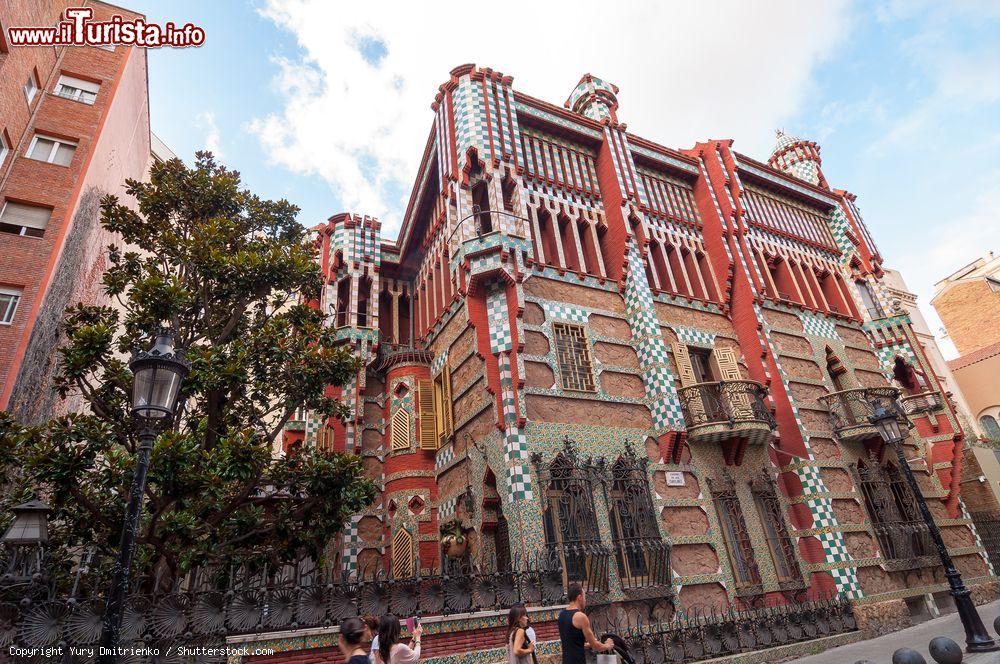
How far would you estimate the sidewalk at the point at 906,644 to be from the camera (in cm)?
977

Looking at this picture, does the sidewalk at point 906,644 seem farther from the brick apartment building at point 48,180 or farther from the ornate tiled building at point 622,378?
the brick apartment building at point 48,180

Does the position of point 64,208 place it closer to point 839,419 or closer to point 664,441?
point 664,441

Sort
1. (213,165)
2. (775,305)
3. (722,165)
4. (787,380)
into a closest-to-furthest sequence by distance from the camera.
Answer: (213,165), (787,380), (775,305), (722,165)

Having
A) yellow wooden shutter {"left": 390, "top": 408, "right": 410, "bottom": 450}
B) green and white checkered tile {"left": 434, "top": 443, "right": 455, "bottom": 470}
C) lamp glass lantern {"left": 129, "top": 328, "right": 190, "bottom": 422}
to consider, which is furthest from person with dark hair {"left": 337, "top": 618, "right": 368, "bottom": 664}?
yellow wooden shutter {"left": 390, "top": 408, "right": 410, "bottom": 450}

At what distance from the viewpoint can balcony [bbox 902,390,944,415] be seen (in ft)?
58.5

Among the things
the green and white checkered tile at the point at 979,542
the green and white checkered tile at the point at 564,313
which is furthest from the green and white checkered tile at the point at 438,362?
the green and white checkered tile at the point at 979,542

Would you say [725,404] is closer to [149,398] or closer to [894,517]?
[894,517]

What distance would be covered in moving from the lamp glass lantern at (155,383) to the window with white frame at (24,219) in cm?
1292

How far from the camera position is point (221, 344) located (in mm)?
10602

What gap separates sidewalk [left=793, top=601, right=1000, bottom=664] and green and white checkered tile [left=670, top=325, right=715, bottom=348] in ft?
26.1

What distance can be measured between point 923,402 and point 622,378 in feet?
37.1

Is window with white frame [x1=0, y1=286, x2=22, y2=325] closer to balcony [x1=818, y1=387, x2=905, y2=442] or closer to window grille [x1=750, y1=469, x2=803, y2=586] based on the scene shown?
window grille [x1=750, y1=469, x2=803, y2=586]

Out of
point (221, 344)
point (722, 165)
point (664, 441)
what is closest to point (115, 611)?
point (221, 344)

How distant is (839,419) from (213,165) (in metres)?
18.3
